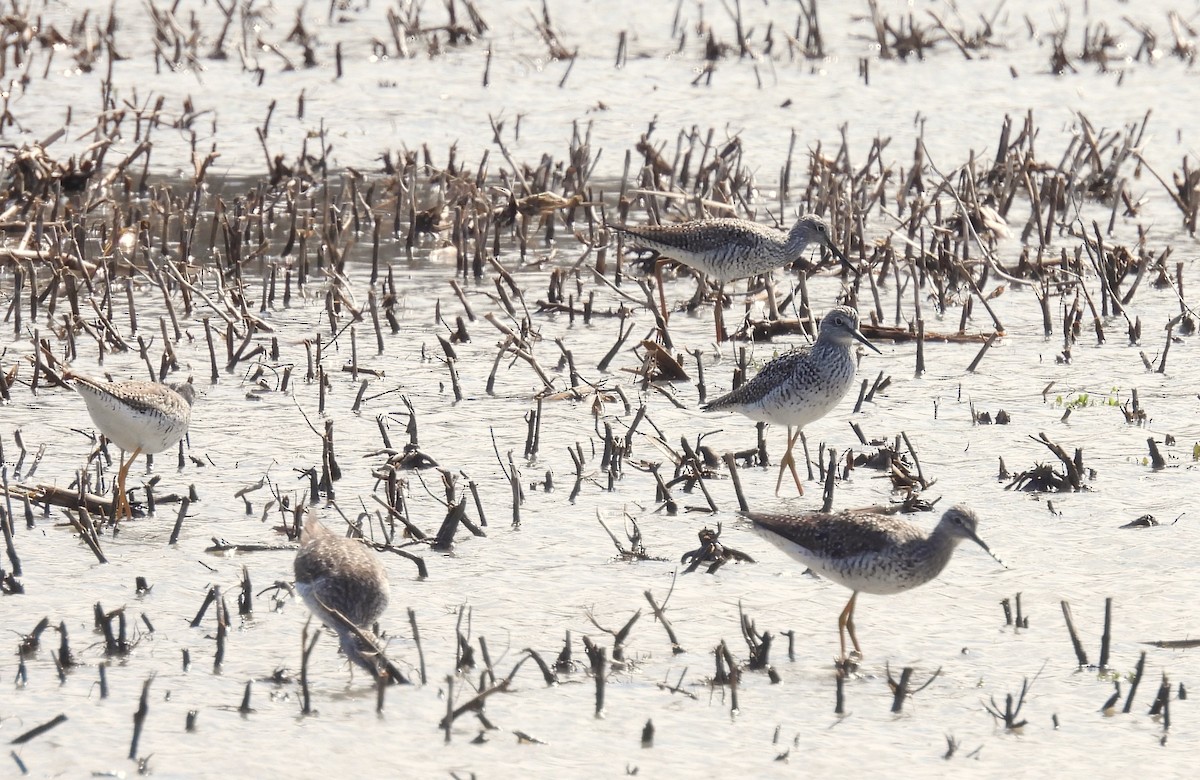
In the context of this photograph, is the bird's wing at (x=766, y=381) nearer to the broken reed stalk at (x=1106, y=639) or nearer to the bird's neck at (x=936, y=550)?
the bird's neck at (x=936, y=550)

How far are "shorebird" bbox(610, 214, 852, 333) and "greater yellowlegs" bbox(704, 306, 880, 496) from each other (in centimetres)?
248

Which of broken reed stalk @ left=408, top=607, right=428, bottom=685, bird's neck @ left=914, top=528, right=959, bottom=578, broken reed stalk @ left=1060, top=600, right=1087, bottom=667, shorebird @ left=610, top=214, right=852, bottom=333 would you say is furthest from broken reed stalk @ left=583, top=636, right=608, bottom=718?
shorebird @ left=610, top=214, right=852, bottom=333

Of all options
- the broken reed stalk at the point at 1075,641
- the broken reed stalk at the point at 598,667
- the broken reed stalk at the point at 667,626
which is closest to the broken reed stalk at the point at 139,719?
the broken reed stalk at the point at 598,667

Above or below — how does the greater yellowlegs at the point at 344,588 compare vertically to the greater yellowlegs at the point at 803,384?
below

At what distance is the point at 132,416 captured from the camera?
7.32 meters

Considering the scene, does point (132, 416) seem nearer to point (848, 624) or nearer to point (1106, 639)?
point (848, 624)

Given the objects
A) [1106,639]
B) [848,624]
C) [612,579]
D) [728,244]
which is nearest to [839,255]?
[728,244]

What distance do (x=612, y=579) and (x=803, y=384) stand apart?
1.87 m

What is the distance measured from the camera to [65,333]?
32.5 feet

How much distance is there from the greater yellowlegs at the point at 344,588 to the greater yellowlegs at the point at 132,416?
1549mm

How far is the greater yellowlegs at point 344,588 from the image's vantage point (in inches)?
223

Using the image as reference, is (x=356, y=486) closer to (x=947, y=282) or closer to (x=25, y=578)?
(x=25, y=578)

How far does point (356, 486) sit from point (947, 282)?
207 inches

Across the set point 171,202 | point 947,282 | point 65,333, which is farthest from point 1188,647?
point 171,202
